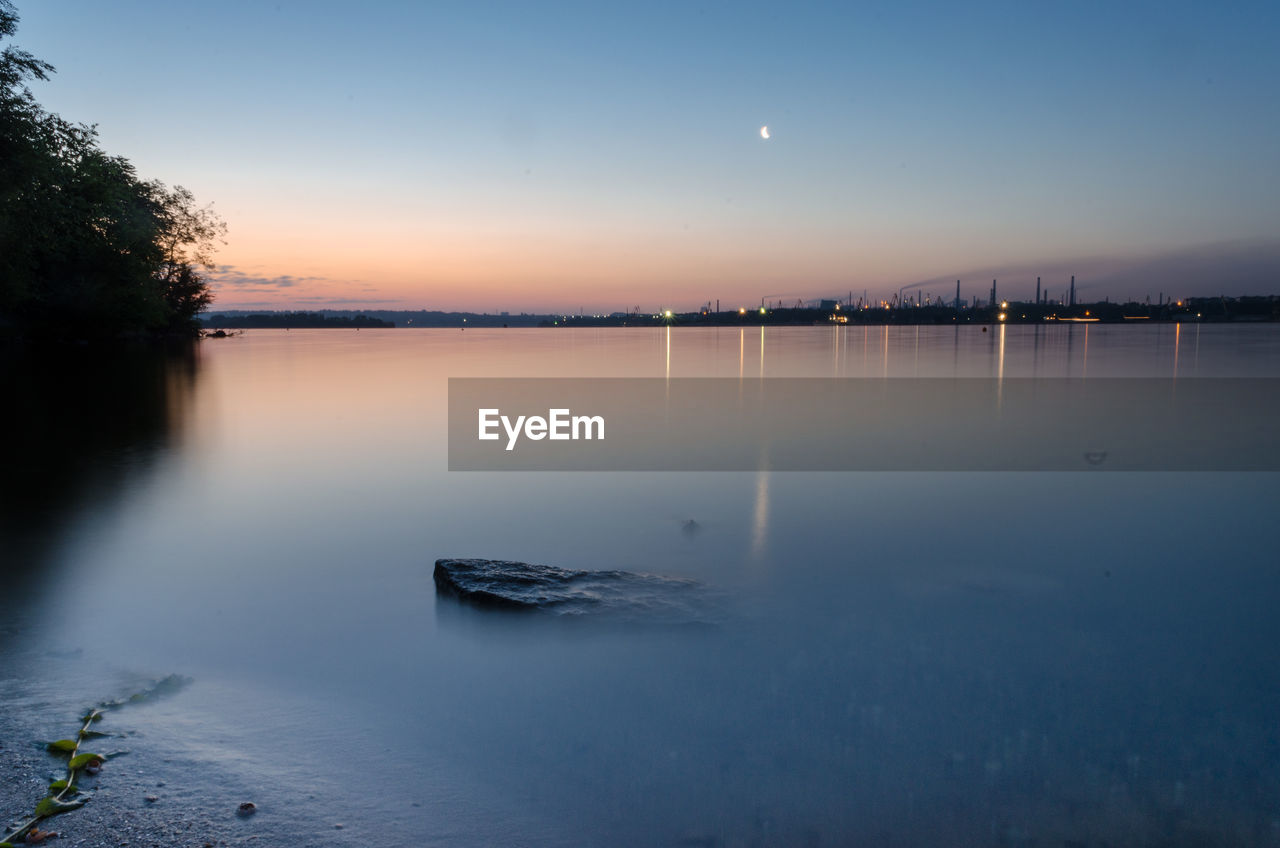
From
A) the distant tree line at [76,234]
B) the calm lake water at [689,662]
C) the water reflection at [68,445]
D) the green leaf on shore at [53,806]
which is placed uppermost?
the distant tree line at [76,234]

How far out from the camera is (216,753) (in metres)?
4.09

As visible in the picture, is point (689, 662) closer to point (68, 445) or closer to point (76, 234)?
point (68, 445)

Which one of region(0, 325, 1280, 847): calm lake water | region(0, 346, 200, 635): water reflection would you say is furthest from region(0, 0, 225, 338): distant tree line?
region(0, 325, 1280, 847): calm lake water

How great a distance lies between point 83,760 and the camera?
3832 mm

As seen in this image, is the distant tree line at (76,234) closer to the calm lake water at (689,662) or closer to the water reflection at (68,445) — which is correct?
the water reflection at (68,445)

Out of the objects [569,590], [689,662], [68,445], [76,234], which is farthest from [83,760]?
[76,234]

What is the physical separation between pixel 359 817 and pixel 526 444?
1244 centimetres

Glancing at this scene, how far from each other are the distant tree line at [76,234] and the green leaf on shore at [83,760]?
2913 cm

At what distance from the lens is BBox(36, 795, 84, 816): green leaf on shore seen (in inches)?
134

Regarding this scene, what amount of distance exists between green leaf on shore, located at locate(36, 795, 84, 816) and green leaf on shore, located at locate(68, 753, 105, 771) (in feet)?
0.97

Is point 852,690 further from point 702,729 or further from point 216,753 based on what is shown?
point 216,753

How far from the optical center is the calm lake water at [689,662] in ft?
12.5

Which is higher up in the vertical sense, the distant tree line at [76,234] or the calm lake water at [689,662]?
the distant tree line at [76,234]

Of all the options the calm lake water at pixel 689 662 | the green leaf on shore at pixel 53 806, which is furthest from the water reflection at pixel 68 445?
the green leaf on shore at pixel 53 806
